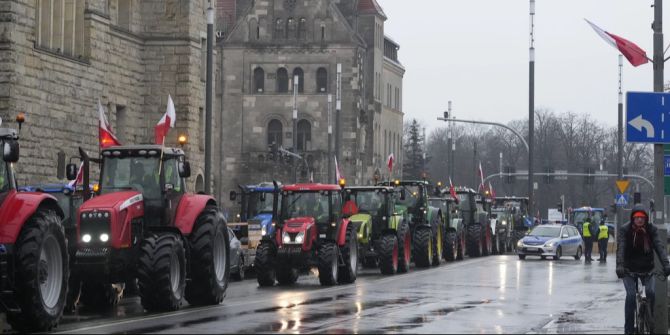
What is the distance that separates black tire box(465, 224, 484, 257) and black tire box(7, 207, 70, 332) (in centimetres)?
3302

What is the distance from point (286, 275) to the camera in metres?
30.6

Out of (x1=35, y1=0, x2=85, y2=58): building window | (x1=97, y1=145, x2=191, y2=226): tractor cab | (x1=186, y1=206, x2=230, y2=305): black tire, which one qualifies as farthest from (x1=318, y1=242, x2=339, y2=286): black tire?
(x1=35, y1=0, x2=85, y2=58): building window

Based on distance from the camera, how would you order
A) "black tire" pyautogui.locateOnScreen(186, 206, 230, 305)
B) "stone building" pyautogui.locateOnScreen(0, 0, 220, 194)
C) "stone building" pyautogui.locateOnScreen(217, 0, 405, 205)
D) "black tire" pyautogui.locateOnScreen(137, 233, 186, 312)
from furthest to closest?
"stone building" pyautogui.locateOnScreen(217, 0, 405, 205) → "stone building" pyautogui.locateOnScreen(0, 0, 220, 194) → "black tire" pyautogui.locateOnScreen(186, 206, 230, 305) → "black tire" pyautogui.locateOnScreen(137, 233, 186, 312)

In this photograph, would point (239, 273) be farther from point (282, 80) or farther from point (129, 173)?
point (282, 80)

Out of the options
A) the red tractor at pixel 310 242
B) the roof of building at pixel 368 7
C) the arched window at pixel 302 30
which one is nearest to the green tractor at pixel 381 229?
the red tractor at pixel 310 242

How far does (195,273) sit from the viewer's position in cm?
2225

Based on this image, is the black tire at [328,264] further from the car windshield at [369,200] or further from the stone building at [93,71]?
the stone building at [93,71]

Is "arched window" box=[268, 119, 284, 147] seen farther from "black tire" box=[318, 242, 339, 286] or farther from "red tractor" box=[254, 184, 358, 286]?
"black tire" box=[318, 242, 339, 286]

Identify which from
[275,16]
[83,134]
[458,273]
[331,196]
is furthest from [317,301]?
[275,16]

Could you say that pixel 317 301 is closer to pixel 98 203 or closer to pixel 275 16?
pixel 98 203

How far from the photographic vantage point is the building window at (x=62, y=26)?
4259cm

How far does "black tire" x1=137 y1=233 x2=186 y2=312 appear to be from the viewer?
66.6 ft

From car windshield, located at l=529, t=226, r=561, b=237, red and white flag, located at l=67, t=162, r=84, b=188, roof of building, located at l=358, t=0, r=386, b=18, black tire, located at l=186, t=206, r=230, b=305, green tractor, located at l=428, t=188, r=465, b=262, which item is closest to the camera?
black tire, located at l=186, t=206, r=230, b=305

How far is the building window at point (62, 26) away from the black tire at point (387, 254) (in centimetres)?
1327
